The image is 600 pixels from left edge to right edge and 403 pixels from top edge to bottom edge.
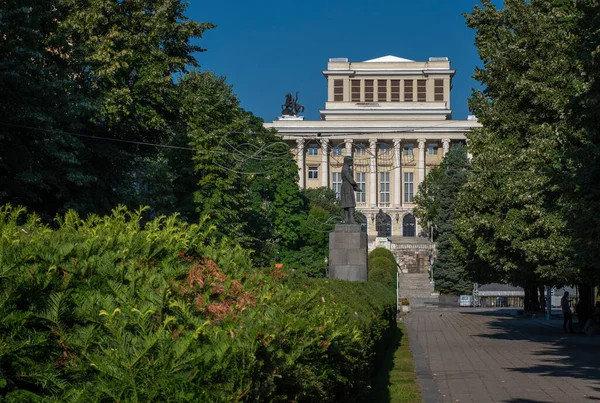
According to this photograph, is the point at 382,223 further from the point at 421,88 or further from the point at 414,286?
the point at 414,286

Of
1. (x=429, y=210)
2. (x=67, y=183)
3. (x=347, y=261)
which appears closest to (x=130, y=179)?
(x=67, y=183)

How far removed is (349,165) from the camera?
29984 mm

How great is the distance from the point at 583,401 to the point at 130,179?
Result: 18812 mm

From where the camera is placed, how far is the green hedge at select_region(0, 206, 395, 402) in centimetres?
368

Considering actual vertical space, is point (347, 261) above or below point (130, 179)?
below

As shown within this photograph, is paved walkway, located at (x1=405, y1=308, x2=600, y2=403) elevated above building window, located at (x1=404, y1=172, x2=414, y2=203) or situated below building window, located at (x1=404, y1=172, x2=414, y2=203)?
below

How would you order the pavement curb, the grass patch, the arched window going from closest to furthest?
the grass patch < the pavement curb < the arched window

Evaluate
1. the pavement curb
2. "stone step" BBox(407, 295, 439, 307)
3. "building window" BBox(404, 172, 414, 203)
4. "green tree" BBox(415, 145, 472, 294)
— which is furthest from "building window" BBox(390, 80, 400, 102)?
the pavement curb

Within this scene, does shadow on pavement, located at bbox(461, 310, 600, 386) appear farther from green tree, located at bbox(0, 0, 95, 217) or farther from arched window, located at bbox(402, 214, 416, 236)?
arched window, located at bbox(402, 214, 416, 236)

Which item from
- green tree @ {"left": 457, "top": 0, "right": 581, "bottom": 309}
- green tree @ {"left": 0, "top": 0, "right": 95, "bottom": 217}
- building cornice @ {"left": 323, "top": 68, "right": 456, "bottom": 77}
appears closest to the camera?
green tree @ {"left": 0, "top": 0, "right": 95, "bottom": 217}

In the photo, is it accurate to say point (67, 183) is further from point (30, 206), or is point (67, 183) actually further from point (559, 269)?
point (559, 269)

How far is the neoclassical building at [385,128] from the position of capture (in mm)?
114000

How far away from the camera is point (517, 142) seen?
2831cm

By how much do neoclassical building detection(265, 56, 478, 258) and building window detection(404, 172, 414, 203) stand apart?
126mm
